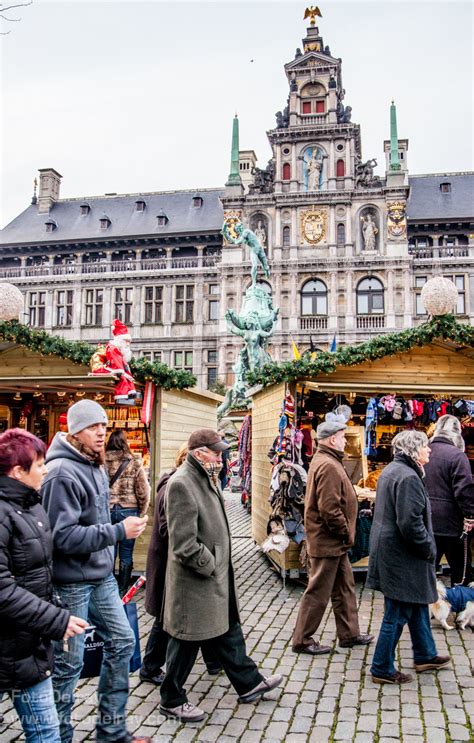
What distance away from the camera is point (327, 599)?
184 inches

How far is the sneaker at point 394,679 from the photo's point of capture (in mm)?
4133

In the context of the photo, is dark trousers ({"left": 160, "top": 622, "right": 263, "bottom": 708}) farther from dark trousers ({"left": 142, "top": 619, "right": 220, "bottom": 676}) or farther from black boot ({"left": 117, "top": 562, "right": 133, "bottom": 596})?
black boot ({"left": 117, "top": 562, "right": 133, "bottom": 596})

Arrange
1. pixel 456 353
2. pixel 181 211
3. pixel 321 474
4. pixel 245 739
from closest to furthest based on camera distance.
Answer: pixel 245 739, pixel 321 474, pixel 456 353, pixel 181 211

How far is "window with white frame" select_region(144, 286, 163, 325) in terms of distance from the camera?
36.2 meters

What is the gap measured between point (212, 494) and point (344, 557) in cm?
159

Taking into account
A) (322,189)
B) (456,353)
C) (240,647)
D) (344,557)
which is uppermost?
(322,189)

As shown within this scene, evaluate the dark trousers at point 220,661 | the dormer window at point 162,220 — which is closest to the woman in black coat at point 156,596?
the dark trousers at point 220,661

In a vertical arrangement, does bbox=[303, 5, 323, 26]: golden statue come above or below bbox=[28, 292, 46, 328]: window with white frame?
above

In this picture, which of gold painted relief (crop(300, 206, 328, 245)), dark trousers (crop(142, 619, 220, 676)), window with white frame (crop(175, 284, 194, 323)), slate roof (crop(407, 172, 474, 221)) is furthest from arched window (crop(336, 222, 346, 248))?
dark trousers (crop(142, 619, 220, 676))

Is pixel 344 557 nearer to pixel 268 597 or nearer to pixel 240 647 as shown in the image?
pixel 240 647

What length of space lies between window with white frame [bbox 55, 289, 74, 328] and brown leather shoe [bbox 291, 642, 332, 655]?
34222 millimetres

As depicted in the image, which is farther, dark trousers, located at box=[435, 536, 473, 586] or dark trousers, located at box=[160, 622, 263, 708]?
dark trousers, located at box=[435, 536, 473, 586]

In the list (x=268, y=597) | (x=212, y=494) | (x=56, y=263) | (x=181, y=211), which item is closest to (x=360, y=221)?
(x=181, y=211)

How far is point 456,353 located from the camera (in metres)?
8.09
